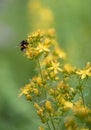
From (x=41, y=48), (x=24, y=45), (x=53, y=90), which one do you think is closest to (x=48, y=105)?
(x=53, y=90)

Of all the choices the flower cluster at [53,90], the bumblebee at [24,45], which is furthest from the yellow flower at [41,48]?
the bumblebee at [24,45]

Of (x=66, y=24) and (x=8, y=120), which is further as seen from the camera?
(x=66, y=24)

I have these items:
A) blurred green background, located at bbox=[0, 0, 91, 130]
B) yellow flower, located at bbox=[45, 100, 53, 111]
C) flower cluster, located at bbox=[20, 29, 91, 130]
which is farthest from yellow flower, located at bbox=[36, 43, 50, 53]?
blurred green background, located at bbox=[0, 0, 91, 130]

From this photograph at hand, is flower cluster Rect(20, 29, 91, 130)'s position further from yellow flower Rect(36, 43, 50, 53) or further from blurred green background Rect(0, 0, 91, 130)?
blurred green background Rect(0, 0, 91, 130)

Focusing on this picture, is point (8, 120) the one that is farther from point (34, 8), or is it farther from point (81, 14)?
point (34, 8)

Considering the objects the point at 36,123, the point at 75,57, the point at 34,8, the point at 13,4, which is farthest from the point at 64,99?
the point at 13,4

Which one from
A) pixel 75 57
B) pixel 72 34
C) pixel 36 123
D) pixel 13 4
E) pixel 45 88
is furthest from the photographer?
pixel 13 4

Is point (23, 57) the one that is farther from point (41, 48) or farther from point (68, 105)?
point (68, 105)

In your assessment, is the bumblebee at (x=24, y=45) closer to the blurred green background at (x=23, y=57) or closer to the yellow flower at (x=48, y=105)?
the yellow flower at (x=48, y=105)
